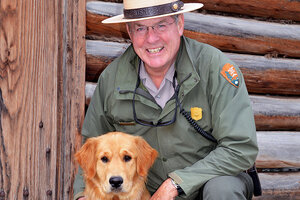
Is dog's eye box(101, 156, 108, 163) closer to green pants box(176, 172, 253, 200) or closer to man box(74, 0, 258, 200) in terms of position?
man box(74, 0, 258, 200)

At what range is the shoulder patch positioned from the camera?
308 cm

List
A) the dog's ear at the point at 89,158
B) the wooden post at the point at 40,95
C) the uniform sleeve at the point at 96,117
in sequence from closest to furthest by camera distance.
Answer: the dog's ear at the point at 89,158, the uniform sleeve at the point at 96,117, the wooden post at the point at 40,95

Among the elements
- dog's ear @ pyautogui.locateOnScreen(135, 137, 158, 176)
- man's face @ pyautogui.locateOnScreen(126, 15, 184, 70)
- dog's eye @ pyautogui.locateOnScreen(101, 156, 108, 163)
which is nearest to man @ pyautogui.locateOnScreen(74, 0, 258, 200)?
man's face @ pyautogui.locateOnScreen(126, 15, 184, 70)

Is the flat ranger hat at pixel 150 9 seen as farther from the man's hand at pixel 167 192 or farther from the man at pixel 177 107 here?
the man's hand at pixel 167 192

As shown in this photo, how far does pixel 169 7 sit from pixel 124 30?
1.01 meters

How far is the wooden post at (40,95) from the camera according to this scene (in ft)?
11.8

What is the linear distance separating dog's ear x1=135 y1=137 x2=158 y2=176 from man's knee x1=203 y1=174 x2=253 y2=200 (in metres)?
0.51

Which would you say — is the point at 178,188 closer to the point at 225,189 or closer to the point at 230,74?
the point at 225,189

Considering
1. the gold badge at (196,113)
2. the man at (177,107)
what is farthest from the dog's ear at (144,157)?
the gold badge at (196,113)

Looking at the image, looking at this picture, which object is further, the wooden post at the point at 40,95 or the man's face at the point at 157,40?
the wooden post at the point at 40,95

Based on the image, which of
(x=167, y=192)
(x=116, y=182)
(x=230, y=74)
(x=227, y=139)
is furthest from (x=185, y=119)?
(x=116, y=182)

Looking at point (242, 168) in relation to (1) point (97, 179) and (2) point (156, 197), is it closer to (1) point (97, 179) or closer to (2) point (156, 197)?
(2) point (156, 197)

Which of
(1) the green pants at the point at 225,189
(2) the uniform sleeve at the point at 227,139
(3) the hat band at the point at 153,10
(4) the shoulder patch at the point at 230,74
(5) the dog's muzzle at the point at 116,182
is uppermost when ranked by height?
(3) the hat band at the point at 153,10

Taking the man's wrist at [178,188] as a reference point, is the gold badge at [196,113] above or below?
above
